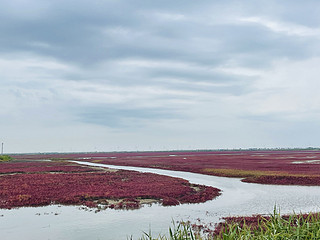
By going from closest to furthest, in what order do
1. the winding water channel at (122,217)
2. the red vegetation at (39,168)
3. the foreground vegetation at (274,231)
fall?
the foreground vegetation at (274,231), the winding water channel at (122,217), the red vegetation at (39,168)

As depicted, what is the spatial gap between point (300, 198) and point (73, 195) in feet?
60.5

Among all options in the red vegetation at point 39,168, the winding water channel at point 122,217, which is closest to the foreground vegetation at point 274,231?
the winding water channel at point 122,217

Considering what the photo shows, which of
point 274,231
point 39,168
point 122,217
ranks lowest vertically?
point 39,168

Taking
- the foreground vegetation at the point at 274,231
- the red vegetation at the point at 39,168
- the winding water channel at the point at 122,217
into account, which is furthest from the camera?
the red vegetation at the point at 39,168

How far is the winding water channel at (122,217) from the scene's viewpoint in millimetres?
15638

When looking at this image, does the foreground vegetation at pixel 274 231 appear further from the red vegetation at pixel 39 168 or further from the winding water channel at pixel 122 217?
the red vegetation at pixel 39 168

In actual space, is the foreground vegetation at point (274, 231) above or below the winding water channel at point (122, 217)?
above

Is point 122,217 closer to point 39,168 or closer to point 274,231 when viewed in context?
point 274,231

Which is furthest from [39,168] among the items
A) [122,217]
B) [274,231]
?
[274,231]

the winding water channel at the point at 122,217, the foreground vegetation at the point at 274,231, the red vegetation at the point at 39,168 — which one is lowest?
the red vegetation at the point at 39,168

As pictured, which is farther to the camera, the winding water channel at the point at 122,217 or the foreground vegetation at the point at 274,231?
the winding water channel at the point at 122,217

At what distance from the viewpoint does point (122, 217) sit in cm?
1889

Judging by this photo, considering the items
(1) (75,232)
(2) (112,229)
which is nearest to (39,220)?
(1) (75,232)

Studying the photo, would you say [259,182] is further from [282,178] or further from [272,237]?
[272,237]
